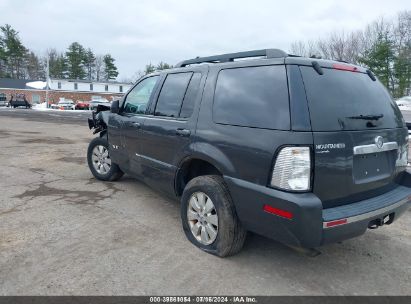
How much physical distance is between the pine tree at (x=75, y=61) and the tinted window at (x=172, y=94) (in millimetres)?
77243

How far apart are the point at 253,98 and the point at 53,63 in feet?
275

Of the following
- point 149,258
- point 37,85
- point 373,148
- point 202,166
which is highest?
point 37,85

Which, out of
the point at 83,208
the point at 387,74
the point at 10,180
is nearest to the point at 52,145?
the point at 10,180

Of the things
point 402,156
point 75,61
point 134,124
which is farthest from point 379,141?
point 75,61

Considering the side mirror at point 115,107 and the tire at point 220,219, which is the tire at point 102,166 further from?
the tire at point 220,219

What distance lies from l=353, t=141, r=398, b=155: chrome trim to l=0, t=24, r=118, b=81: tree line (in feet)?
257

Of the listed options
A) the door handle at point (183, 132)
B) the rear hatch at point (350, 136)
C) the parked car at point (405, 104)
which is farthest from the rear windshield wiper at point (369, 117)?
the parked car at point (405, 104)

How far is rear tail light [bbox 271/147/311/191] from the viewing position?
2.57 m

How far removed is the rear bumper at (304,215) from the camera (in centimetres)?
254

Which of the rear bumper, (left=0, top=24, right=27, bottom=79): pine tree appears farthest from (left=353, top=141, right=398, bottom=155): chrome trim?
(left=0, top=24, right=27, bottom=79): pine tree

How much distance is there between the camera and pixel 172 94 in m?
4.00

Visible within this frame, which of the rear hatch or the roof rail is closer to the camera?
the rear hatch

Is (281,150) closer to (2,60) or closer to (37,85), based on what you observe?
(37,85)

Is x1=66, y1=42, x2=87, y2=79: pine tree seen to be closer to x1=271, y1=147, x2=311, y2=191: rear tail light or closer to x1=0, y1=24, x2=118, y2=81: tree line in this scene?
x1=0, y1=24, x2=118, y2=81: tree line
